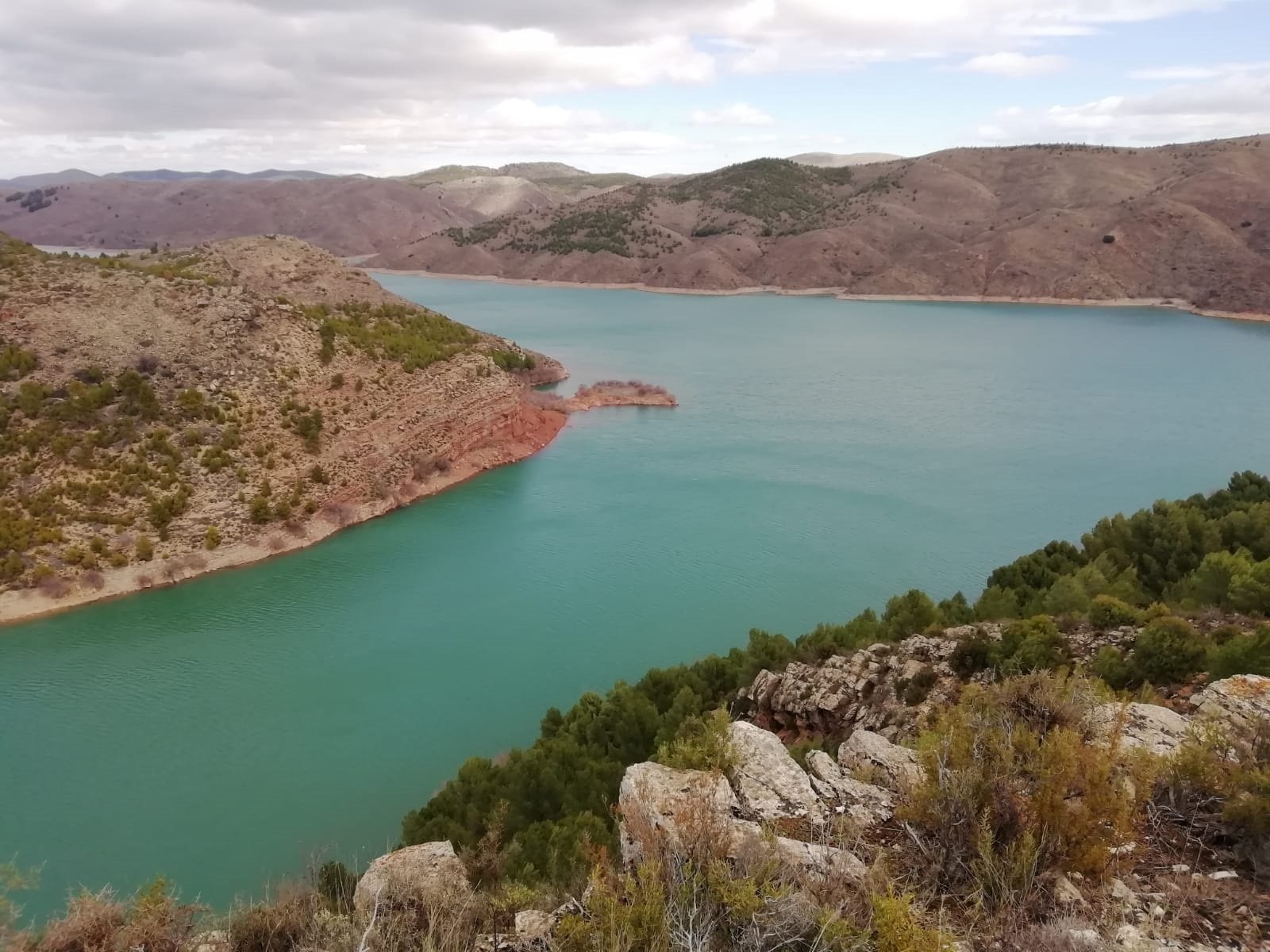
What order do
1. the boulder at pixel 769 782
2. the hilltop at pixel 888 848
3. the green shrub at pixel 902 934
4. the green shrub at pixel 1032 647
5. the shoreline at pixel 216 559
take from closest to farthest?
the green shrub at pixel 902 934, the hilltop at pixel 888 848, the boulder at pixel 769 782, the green shrub at pixel 1032 647, the shoreline at pixel 216 559

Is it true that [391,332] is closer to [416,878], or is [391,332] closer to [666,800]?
[416,878]

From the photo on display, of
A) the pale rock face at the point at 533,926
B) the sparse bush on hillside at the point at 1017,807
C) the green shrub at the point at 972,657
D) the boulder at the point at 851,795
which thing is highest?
the sparse bush on hillside at the point at 1017,807

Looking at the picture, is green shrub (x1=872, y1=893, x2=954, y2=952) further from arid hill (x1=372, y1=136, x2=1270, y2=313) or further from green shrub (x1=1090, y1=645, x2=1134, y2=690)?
arid hill (x1=372, y1=136, x2=1270, y2=313)

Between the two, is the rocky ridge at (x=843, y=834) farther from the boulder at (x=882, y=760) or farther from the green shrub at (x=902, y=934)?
the green shrub at (x=902, y=934)

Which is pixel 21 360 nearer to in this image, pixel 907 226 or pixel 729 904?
pixel 729 904

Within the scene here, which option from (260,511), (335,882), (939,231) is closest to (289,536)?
(260,511)

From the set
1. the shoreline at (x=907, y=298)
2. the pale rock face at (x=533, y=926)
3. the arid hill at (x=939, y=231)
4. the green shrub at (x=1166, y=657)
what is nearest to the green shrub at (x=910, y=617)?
the green shrub at (x=1166, y=657)

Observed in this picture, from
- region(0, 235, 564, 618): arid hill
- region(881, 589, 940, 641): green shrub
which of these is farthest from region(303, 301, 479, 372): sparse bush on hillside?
region(881, 589, 940, 641): green shrub
